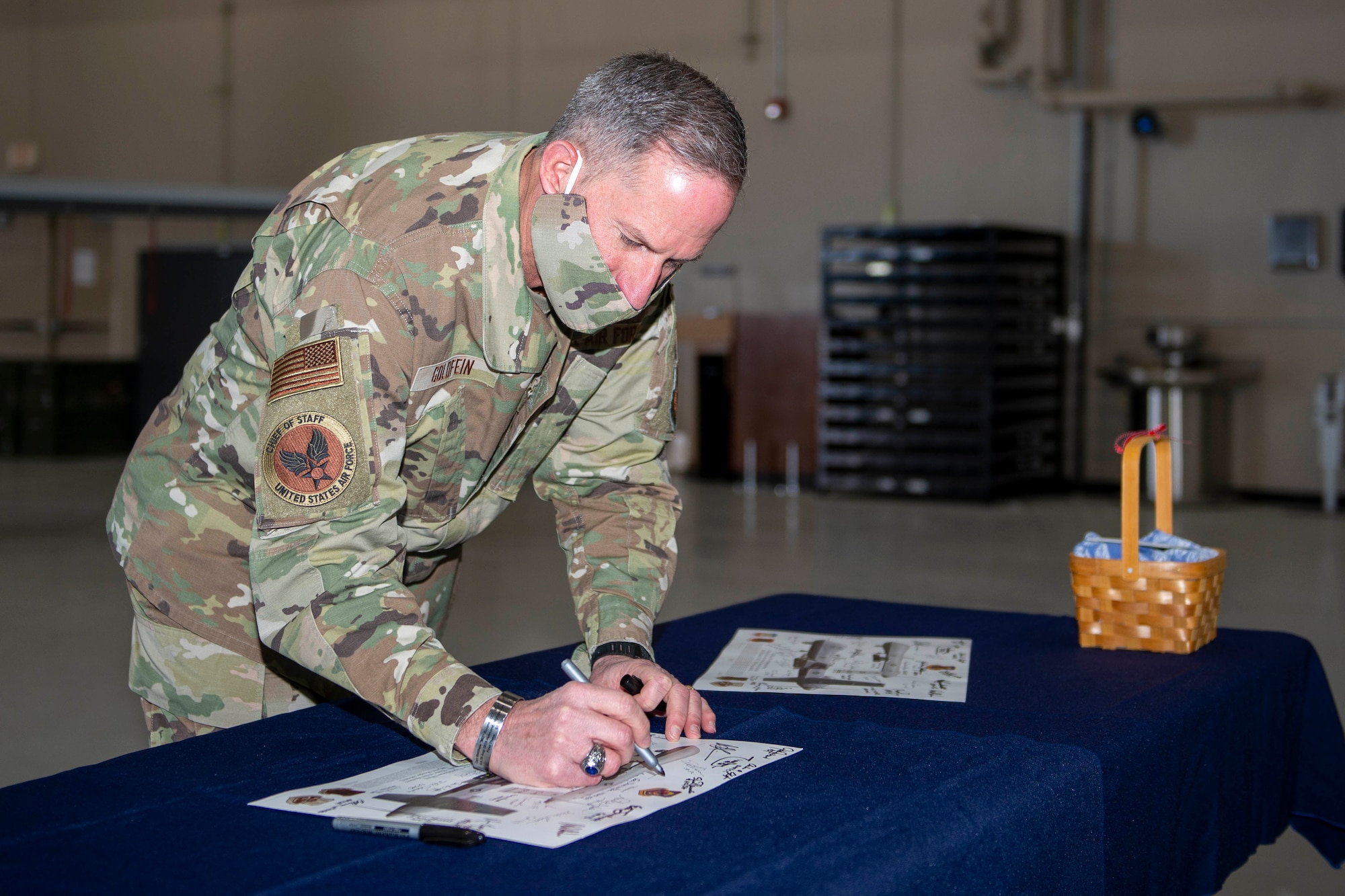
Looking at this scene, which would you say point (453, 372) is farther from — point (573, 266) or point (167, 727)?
point (167, 727)

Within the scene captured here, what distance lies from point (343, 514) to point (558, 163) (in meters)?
0.42

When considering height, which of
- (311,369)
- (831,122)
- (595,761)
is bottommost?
(595,761)

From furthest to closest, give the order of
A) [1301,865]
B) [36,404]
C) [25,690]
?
[36,404]
[25,690]
[1301,865]

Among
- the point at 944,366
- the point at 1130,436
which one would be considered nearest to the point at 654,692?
the point at 1130,436

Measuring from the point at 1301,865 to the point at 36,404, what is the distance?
36.7 ft

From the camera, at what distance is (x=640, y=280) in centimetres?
137

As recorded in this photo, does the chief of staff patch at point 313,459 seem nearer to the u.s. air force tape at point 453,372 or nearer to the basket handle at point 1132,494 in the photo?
the u.s. air force tape at point 453,372

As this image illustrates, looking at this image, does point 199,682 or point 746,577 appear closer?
point 199,682

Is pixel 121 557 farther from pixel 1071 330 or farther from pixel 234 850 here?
pixel 1071 330

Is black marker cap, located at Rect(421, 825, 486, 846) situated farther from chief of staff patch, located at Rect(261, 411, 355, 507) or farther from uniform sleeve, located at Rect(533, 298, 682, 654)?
uniform sleeve, located at Rect(533, 298, 682, 654)

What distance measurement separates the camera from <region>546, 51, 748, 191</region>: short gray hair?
1.27 metres

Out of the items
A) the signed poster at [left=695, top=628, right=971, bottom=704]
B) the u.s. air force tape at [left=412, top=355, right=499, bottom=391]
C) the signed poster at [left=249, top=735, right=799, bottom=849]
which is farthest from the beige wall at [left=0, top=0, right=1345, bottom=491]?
the signed poster at [left=249, top=735, right=799, bottom=849]

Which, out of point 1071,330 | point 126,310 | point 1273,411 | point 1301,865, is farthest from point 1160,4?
point 126,310

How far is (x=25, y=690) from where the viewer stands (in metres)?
3.86
